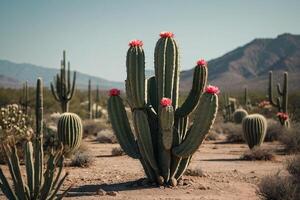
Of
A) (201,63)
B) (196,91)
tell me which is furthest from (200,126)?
(201,63)

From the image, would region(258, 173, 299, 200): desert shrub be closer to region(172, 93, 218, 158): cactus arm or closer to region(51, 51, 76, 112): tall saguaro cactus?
region(172, 93, 218, 158): cactus arm

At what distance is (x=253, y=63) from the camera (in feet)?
597

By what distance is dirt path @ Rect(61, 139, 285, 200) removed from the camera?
9703mm

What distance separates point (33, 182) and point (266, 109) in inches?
1221

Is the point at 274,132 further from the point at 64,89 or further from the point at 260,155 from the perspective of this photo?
the point at 64,89

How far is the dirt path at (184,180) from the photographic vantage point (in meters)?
9.70

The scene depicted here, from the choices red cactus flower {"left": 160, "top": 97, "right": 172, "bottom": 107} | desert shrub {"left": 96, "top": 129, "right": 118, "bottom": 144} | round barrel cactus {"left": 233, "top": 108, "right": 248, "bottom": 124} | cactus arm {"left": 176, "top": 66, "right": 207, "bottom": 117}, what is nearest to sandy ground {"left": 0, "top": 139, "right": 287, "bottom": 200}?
cactus arm {"left": 176, "top": 66, "right": 207, "bottom": 117}

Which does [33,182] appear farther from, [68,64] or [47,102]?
[47,102]

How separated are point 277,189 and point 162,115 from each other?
2.71 meters

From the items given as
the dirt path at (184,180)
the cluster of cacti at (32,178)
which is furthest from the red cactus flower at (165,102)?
the cluster of cacti at (32,178)

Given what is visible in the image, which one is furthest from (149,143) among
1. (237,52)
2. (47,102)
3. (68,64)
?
(237,52)

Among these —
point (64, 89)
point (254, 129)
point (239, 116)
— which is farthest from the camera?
point (239, 116)

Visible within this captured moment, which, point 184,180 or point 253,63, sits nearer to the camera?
point 184,180

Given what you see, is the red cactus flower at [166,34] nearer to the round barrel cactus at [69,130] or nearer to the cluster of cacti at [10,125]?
the cluster of cacti at [10,125]
